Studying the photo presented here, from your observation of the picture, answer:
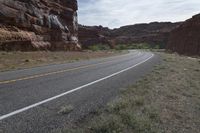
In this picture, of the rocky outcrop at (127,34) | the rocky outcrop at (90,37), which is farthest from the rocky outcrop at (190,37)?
the rocky outcrop at (127,34)

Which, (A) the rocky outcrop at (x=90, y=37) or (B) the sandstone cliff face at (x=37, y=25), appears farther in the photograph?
(A) the rocky outcrop at (x=90, y=37)

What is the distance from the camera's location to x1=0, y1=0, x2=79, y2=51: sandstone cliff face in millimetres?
34031

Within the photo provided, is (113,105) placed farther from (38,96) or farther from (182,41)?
(182,41)

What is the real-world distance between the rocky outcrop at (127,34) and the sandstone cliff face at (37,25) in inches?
2583

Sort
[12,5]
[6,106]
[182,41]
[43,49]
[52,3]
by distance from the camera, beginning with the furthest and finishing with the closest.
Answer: [182,41] < [52,3] < [43,49] < [12,5] < [6,106]

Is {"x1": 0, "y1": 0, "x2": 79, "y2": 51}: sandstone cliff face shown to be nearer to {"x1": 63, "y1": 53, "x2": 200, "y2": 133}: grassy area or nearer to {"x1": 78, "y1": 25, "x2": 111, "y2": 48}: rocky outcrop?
{"x1": 63, "y1": 53, "x2": 200, "y2": 133}: grassy area

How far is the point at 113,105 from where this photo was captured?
6906mm

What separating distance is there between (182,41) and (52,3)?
4787cm

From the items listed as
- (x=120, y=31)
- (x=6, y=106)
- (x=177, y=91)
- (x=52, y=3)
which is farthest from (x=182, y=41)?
(x=120, y=31)

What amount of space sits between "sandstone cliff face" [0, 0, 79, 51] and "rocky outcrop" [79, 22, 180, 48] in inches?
2583

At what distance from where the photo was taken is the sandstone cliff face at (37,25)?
34.0 m

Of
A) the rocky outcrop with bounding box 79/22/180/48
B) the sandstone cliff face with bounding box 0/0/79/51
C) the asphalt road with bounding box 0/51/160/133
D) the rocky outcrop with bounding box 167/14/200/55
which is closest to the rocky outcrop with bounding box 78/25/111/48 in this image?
the rocky outcrop with bounding box 79/22/180/48

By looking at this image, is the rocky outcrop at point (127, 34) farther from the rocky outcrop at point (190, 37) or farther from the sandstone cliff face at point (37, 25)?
the sandstone cliff face at point (37, 25)

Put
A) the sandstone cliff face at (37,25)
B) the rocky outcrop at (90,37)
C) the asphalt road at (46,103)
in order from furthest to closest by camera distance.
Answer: the rocky outcrop at (90,37) < the sandstone cliff face at (37,25) < the asphalt road at (46,103)
